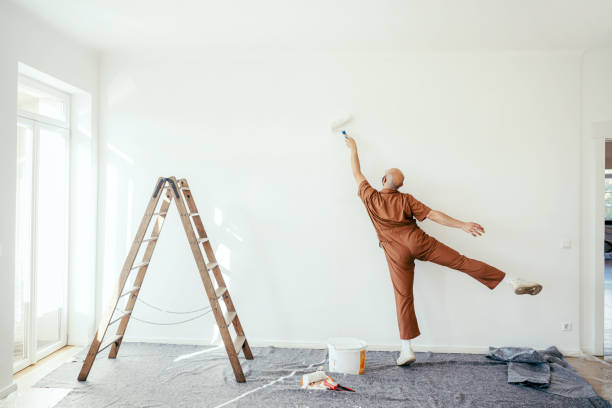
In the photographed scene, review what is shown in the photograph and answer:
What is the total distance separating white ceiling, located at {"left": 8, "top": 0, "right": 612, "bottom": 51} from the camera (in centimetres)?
335

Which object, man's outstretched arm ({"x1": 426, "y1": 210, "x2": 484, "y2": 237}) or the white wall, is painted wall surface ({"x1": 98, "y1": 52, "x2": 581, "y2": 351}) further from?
the white wall

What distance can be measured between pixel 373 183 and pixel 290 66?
1.43m

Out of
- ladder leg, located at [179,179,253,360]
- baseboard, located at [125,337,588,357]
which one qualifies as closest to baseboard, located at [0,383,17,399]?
baseboard, located at [125,337,588,357]

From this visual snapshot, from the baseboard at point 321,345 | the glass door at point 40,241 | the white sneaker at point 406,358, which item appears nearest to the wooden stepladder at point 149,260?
the baseboard at point 321,345

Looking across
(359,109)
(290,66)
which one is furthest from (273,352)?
(290,66)

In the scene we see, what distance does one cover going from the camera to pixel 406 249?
151 inches

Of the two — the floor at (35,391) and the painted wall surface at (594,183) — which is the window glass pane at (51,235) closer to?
the floor at (35,391)

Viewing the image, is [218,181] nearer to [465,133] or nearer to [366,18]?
[366,18]

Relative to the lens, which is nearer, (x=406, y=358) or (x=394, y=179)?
(x=406, y=358)

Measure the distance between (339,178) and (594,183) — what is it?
241 cm

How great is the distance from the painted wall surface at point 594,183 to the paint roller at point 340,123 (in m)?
2.24

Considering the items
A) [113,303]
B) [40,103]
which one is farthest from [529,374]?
[40,103]

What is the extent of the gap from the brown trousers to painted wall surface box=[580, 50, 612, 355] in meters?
1.13

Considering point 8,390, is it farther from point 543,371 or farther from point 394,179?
point 543,371
